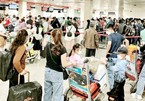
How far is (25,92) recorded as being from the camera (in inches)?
138

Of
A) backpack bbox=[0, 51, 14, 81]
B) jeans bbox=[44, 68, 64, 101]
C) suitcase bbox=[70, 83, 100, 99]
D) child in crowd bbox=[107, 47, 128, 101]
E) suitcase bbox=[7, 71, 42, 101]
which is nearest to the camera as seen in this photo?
suitcase bbox=[7, 71, 42, 101]

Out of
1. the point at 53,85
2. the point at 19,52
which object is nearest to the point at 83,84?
the point at 53,85

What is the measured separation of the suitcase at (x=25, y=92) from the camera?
3459 mm

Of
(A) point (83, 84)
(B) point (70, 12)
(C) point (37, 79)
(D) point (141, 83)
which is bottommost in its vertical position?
(C) point (37, 79)

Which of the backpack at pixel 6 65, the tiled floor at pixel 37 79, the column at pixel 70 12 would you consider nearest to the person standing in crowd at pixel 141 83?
the tiled floor at pixel 37 79

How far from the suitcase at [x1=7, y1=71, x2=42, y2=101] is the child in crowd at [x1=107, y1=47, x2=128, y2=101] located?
4.58 feet

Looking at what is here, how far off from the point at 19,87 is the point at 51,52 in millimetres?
659

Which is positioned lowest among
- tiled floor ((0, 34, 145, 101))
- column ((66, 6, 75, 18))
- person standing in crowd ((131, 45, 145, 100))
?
tiled floor ((0, 34, 145, 101))

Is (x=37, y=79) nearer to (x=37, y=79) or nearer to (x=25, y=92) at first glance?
(x=37, y=79)

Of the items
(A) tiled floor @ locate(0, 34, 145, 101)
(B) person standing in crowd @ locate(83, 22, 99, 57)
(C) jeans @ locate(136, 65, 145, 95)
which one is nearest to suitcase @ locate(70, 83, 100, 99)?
(A) tiled floor @ locate(0, 34, 145, 101)

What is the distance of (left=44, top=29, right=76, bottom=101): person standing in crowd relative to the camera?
3.68 meters

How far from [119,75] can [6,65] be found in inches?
73.5

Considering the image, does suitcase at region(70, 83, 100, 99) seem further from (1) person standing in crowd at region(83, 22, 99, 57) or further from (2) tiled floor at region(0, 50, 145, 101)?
(1) person standing in crowd at region(83, 22, 99, 57)

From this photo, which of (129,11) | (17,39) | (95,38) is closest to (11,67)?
(17,39)
